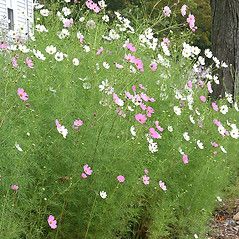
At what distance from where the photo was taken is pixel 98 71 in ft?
12.2

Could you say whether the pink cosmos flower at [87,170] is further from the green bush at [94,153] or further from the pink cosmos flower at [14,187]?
the pink cosmos flower at [14,187]

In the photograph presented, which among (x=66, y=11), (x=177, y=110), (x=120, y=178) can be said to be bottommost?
Answer: (x=120, y=178)

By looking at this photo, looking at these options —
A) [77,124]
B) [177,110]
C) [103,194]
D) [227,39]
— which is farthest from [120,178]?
[227,39]

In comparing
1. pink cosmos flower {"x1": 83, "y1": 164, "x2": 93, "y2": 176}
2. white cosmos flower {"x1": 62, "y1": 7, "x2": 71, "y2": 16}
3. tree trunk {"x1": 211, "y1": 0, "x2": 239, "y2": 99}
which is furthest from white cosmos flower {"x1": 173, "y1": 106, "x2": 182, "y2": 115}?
tree trunk {"x1": 211, "y1": 0, "x2": 239, "y2": 99}

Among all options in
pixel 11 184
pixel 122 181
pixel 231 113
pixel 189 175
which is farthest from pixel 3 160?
pixel 231 113

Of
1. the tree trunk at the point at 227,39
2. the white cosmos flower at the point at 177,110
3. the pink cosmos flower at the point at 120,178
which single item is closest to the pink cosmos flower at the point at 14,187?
the pink cosmos flower at the point at 120,178

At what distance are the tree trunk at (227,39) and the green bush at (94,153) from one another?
3074mm

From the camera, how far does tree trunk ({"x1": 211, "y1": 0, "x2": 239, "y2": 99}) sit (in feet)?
23.2

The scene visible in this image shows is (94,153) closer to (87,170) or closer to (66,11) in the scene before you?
(87,170)

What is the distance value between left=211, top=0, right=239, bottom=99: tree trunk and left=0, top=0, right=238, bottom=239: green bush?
10.1ft

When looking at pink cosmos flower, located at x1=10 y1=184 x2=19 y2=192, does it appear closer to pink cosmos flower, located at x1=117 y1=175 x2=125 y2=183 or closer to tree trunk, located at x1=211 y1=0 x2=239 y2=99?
pink cosmos flower, located at x1=117 y1=175 x2=125 y2=183

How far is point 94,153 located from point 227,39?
4.61 meters

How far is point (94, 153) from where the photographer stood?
2973 millimetres

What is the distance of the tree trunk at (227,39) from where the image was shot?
7.08 metres
